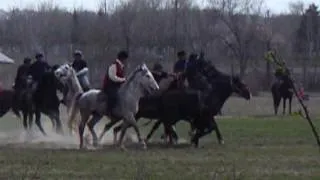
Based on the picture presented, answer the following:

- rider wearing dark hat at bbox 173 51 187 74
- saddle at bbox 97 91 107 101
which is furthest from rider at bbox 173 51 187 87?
saddle at bbox 97 91 107 101

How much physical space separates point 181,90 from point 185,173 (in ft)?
23.3

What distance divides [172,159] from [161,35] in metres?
76.9

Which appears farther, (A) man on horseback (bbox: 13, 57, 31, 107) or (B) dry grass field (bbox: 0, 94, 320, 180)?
(A) man on horseback (bbox: 13, 57, 31, 107)

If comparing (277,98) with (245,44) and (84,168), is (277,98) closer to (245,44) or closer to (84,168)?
(84,168)

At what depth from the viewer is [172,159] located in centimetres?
1658

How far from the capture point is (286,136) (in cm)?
2370

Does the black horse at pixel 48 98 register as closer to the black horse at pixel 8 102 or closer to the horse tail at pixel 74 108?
the black horse at pixel 8 102

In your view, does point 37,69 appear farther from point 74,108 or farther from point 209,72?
point 209,72

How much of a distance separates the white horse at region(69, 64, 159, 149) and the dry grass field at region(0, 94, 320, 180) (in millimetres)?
589

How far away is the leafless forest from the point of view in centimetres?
8931

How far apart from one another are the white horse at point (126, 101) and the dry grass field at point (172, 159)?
1.93 feet

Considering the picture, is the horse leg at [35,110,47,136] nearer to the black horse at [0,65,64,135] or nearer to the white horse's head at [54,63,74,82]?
the black horse at [0,65,64,135]

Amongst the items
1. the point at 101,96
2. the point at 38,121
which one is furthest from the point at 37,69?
the point at 101,96

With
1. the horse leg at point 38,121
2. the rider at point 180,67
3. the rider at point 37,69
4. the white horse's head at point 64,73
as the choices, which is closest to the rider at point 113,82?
the white horse's head at point 64,73
